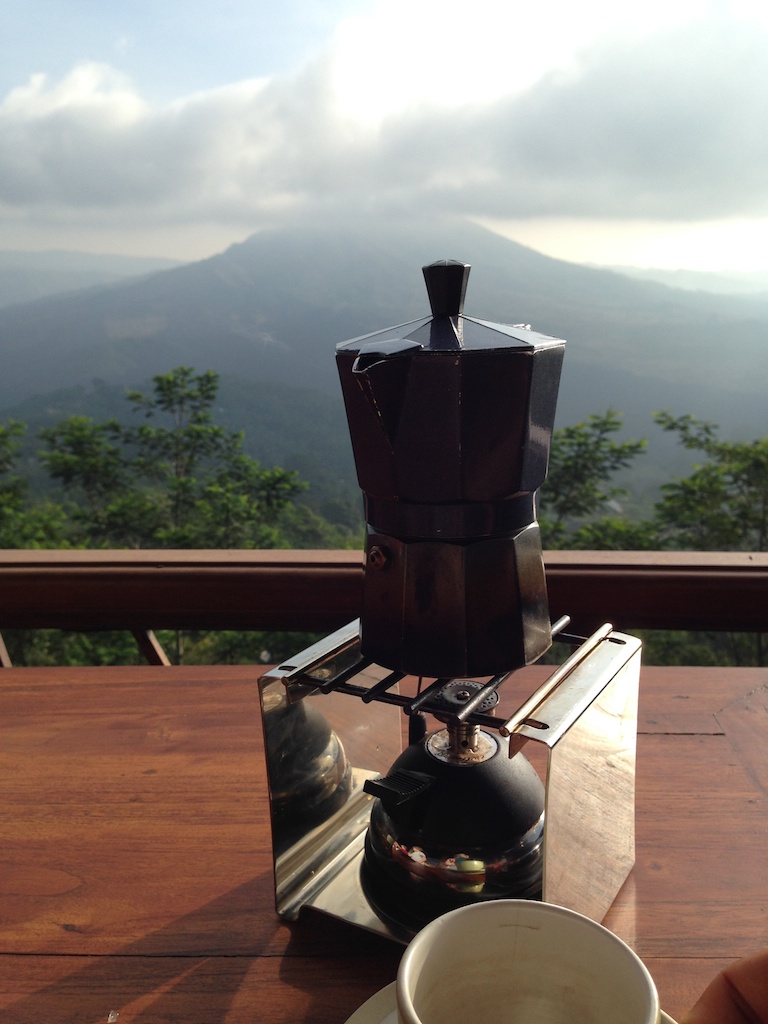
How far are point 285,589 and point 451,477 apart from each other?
813 mm

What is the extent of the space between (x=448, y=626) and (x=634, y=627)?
84 cm

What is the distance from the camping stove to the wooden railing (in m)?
0.64

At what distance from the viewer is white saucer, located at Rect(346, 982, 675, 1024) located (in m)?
0.50

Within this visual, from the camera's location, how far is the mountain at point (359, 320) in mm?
2678

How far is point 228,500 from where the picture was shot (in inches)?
112

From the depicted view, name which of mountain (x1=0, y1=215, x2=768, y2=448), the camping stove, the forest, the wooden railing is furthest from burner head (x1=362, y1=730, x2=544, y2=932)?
the forest

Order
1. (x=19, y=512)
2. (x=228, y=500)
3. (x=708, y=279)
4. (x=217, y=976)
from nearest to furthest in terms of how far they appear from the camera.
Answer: (x=217, y=976) → (x=228, y=500) → (x=19, y=512) → (x=708, y=279)

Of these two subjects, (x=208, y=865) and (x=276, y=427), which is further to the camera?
(x=276, y=427)

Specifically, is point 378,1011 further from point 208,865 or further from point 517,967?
point 208,865

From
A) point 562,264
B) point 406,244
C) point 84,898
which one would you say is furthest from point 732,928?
point 562,264

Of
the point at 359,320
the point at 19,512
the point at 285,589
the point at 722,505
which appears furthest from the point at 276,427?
the point at 285,589

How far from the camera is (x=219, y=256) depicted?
3.14 meters

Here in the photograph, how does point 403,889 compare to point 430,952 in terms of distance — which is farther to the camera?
point 403,889

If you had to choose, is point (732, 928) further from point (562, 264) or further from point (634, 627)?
point (562, 264)
